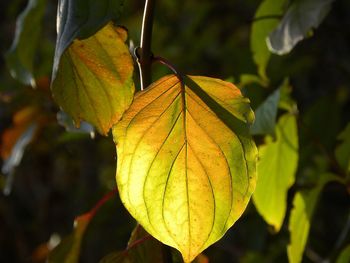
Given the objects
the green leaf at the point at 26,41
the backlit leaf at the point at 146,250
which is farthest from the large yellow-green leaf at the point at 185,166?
the green leaf at the point at 26,41

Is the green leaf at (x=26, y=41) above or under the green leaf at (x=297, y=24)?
under

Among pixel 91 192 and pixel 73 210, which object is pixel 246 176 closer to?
pixel 91 192

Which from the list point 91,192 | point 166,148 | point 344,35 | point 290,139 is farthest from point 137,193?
point 91,192

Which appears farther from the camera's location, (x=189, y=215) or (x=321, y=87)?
(x=321, y=87)

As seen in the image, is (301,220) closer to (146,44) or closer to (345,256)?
(345,256)

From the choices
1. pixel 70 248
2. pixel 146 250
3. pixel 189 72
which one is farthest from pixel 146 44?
pixel 189 72

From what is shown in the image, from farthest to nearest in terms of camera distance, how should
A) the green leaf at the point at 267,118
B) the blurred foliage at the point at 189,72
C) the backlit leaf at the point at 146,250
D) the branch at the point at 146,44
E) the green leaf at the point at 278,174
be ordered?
the blurred foliage at the point at 189,72, the green leaf at the point at 278,174, the green leaf at the point at 267,118, the backlit leaf at the point at 146,250, the branch at the point at 146,44

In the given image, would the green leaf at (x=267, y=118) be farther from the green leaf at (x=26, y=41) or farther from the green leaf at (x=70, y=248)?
the green leaf at (x=26, y=41)
